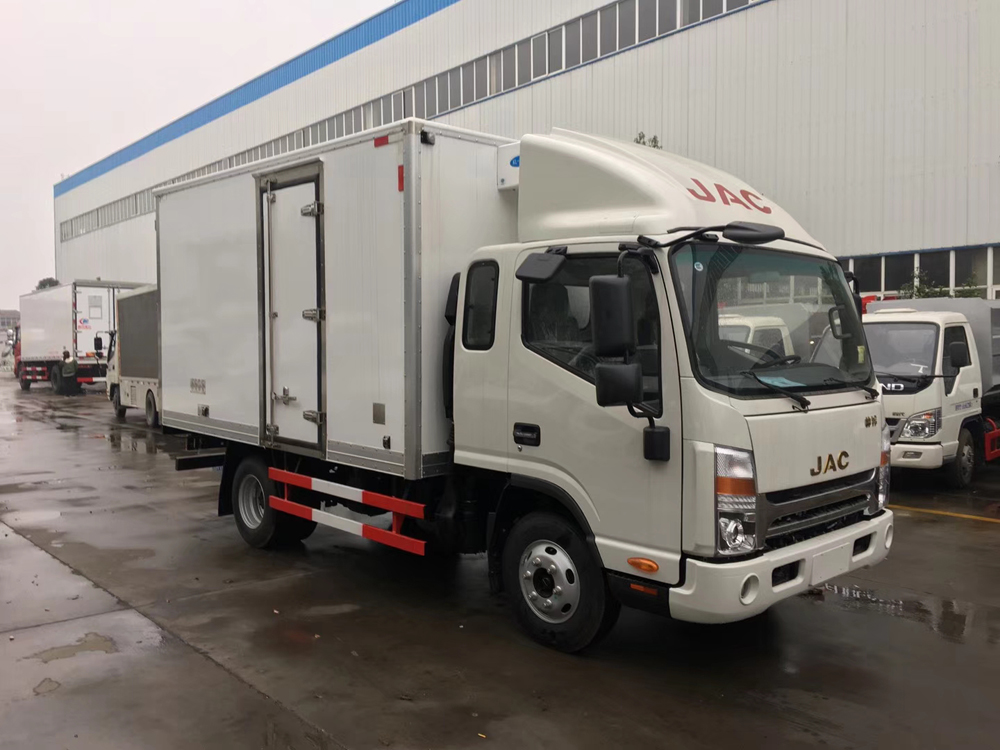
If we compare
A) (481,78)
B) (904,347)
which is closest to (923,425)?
(904,347)

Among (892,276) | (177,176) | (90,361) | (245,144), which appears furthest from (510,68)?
(177,176)

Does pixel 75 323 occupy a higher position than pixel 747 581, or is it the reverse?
pixel 75 323

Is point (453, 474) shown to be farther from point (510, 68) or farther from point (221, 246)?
point (510, 68)

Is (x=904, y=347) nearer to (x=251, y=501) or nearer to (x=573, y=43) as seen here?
(x=251, y=501)

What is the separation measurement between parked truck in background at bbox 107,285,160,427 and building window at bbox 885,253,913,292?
17.4 metres

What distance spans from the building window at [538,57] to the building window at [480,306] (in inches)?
945

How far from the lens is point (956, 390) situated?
1023 centimetres

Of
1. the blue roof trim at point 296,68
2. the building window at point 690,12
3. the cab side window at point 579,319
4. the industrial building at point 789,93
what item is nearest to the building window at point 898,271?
the industrial building at point 789,93

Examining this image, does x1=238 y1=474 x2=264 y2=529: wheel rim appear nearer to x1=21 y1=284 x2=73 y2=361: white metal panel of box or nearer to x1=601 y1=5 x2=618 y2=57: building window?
x1=601 y1=5 x2=618 y2=57: building window

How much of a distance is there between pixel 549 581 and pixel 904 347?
7.48 metres

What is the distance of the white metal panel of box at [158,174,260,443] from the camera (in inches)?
284

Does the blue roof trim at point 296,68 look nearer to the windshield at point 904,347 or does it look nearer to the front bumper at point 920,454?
the windshield at point 904,347

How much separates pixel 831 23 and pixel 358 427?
1932 cm

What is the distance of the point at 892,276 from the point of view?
20.4 meters
